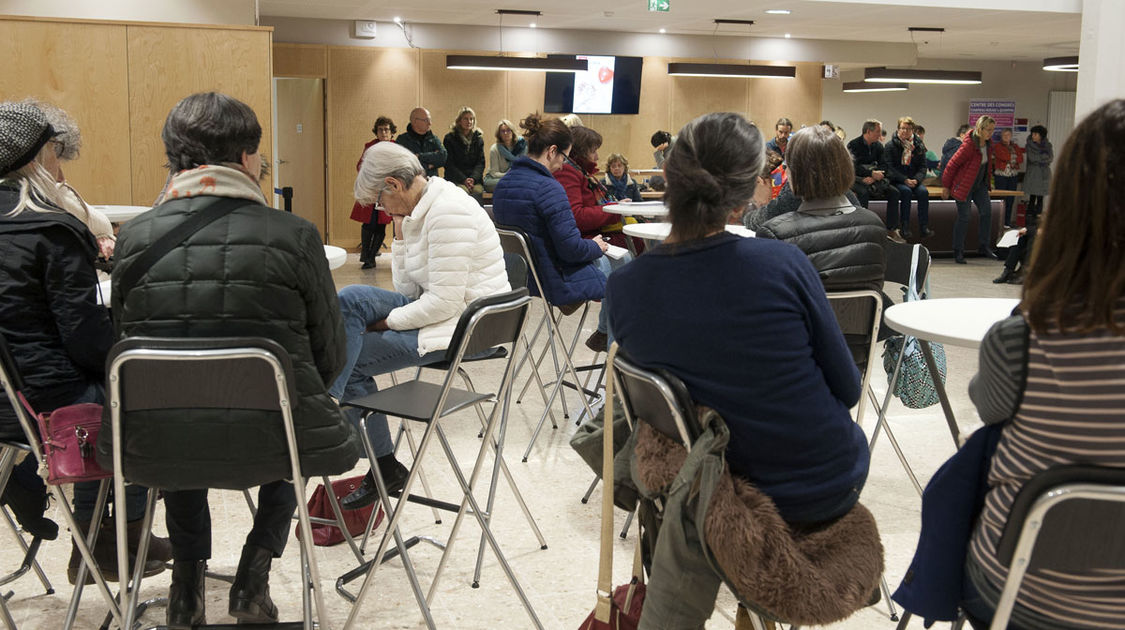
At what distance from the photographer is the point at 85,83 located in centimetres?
686

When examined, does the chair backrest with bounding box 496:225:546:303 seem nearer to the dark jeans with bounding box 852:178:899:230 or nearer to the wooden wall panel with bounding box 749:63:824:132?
the dark jeans with bounding box 852:178:899:230

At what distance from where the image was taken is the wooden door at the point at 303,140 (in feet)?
42.7

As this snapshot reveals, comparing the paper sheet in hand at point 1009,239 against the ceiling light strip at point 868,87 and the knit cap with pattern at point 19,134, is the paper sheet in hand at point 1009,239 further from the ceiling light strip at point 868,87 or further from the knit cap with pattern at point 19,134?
the ceiling light strip at point 868,87

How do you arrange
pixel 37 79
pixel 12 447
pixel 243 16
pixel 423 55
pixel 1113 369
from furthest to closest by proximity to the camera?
pixel 423 55, pixel 243 16, pixel 37 79, pixel 12 447, pixel 1113 369

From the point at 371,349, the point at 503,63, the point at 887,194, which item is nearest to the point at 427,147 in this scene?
the point at 503,63

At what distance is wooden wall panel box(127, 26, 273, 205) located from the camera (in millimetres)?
6930

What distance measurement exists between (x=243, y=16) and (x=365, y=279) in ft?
8.93

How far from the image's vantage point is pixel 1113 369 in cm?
147

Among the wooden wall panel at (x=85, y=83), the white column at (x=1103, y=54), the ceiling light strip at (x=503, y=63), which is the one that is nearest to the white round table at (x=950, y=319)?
the wooden wall panel at (x=85, y=83)

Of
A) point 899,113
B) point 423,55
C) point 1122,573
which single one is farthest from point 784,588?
point 899,113

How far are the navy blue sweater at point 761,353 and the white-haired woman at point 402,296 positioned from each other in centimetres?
135

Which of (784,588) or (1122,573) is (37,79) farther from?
(1122,573)

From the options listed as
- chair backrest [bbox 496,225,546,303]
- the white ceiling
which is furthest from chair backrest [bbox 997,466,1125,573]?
the white ceiling

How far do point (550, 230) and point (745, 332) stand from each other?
8.94ft
